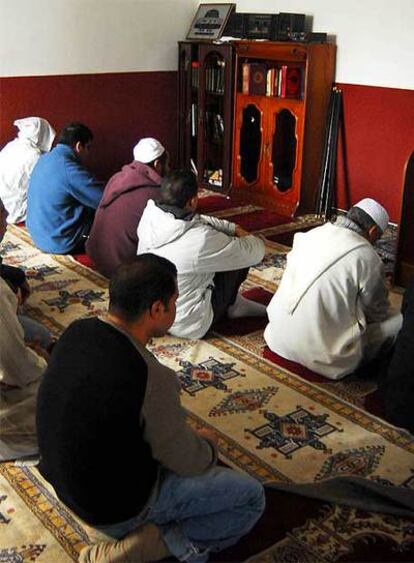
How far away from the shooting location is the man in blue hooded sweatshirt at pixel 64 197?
173 inches

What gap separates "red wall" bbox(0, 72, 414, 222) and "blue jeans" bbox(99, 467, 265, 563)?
380 cm

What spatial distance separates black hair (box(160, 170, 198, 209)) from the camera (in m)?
3.21

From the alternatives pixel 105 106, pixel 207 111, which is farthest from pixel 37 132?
pixel 207 111

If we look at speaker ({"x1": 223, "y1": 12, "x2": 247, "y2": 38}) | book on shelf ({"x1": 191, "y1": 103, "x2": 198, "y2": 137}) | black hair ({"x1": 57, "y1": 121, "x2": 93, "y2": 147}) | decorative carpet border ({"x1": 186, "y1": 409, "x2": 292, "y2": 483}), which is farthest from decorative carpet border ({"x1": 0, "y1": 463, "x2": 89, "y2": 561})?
book on shelf ({"x1": 191, "y1": 103, "x2": 198, "y2": 137})

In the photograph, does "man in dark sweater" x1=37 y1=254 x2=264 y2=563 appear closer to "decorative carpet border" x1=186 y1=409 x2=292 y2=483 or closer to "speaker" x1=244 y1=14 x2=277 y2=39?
"decorative carpet border" x1=186 y1=409 x2=292 y2=483

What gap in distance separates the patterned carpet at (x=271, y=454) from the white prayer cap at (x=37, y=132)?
2134 millimetres

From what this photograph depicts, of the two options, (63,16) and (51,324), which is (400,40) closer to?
(63,16)

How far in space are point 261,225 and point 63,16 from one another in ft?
8.32

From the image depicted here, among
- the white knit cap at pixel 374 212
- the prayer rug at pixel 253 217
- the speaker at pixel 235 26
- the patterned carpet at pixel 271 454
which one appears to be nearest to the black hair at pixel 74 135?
the patterned carpet at pixel 271 454

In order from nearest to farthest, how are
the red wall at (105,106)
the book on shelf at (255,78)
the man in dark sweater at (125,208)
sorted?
the man in dark sweater at (125,208) < the book on shelf at (255,78) < the red wall at (105,106)

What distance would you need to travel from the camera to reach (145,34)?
20.5ft

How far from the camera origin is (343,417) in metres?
2.72

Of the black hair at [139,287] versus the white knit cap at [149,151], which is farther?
the white knit cap at [149,151]

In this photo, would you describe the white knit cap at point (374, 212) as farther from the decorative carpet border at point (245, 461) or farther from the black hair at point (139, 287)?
the black hair at point (139, 287)
